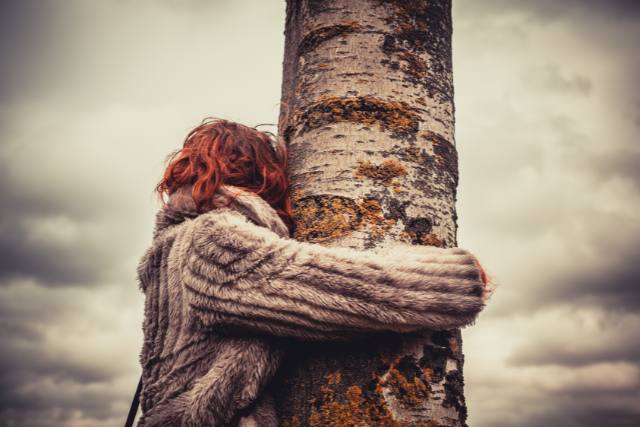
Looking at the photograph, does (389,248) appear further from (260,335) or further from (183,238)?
(183,238)

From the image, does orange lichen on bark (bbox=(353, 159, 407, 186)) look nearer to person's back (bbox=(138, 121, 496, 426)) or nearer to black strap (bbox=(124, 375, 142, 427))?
person's back (bbox=(138, 121, 496, 426))

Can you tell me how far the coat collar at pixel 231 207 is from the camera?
1.90m

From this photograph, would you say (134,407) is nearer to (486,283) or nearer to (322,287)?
(322,287)

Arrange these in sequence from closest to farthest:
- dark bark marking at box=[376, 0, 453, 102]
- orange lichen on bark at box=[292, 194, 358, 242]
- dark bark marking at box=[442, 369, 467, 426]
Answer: dark bark marking at box=[442, 369, 467, 426], orange lichen on bark at box=[292, 194, 358, 242], dark bark marking at box=[376, 0, 453, 102]

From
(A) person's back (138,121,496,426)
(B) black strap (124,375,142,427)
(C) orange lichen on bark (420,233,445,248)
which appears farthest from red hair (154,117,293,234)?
(B) black strap (124,375,142,427)

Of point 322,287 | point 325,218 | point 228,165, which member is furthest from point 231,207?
point 322,287

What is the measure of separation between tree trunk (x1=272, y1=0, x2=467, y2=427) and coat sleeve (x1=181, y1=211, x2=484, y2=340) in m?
0.12

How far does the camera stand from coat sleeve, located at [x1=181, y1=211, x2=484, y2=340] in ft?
5.44

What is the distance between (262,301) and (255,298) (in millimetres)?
26

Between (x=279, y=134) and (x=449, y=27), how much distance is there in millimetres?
892

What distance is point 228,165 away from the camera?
2.09 metres

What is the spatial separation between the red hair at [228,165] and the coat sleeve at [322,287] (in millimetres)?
257

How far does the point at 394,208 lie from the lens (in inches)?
74.4

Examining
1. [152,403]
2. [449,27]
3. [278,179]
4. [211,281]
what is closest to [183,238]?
[211,281]
